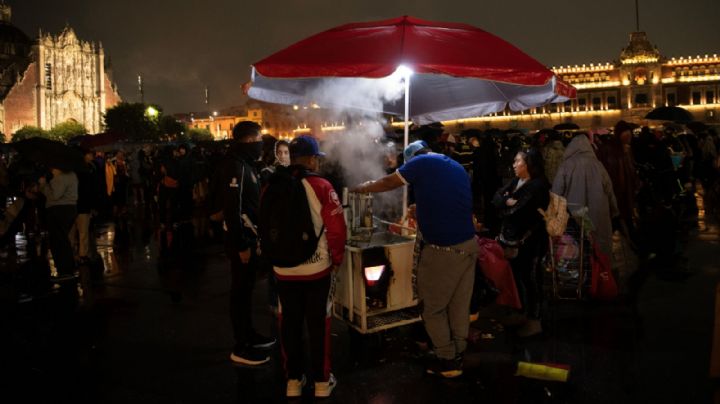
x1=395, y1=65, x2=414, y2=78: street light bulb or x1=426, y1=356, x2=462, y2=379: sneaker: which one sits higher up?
x1=395, y1=65, x2=414, y2=78: street light bulb

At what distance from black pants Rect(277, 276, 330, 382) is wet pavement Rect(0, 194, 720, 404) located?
0.29 m

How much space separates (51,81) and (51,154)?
273 ft

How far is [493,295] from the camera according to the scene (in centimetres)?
553

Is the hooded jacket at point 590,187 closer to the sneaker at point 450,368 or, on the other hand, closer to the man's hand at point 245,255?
the sneaker at point 450,368

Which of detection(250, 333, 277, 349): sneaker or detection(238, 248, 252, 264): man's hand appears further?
detection(250, 333, 277, 349): sneaker

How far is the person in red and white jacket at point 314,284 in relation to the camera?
3832 millimetres

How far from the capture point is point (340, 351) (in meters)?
4.99

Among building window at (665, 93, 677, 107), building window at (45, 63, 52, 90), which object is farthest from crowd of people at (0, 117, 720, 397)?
building window at (45, 63, 52, 90)

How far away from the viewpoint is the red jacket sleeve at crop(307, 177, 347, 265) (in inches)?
150

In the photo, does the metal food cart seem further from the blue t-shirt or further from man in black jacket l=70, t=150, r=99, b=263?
man in black jacket l=70, t=150, r=99, b=263

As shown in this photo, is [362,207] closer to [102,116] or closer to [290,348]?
[290,348]

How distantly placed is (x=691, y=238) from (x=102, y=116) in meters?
87.5

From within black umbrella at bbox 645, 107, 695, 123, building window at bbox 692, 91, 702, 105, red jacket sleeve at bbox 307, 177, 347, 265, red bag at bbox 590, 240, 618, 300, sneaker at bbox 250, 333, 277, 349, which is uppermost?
building window at bbox 692, 91, 702, 105

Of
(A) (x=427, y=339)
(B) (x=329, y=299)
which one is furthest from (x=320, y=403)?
(A) (x=427, y=339)
